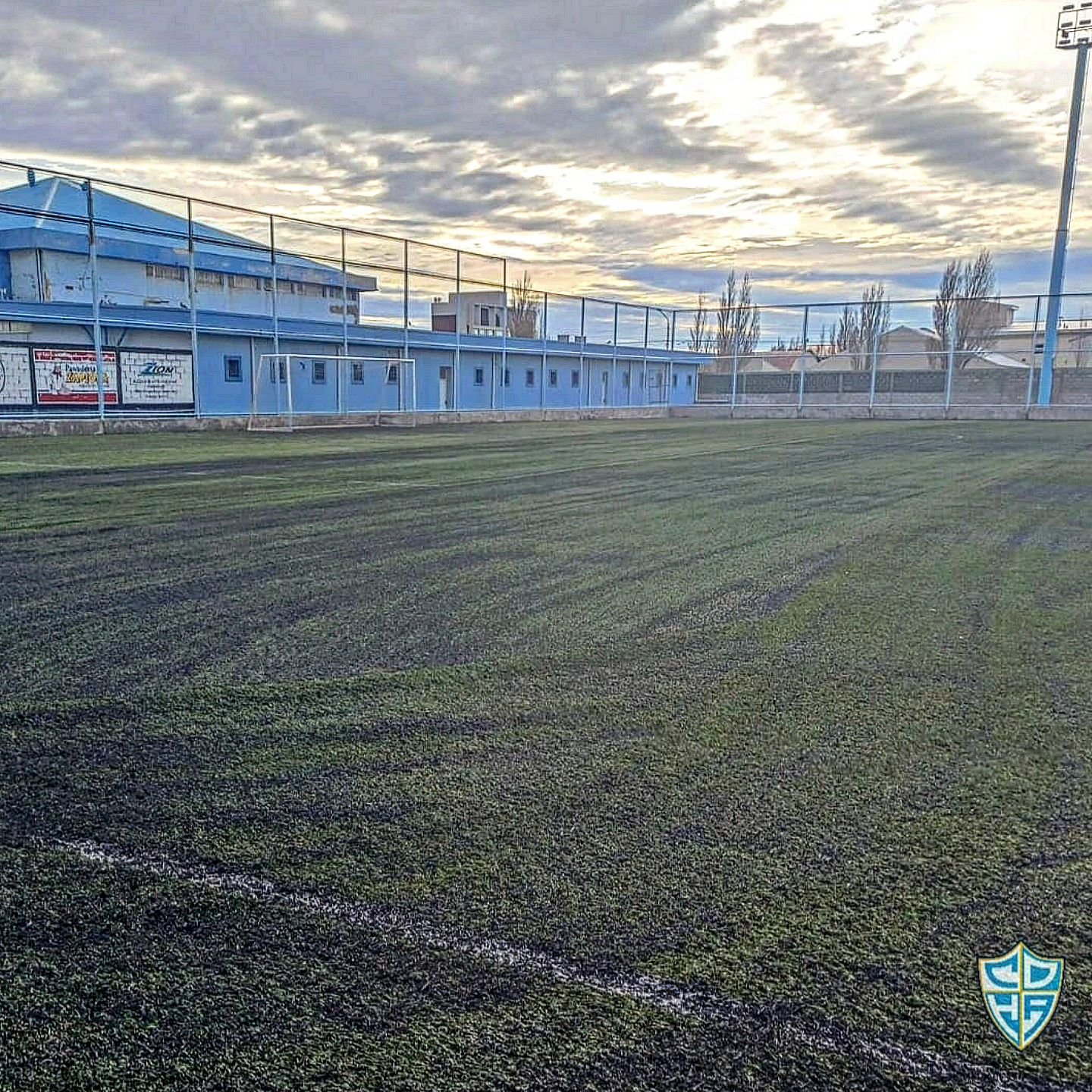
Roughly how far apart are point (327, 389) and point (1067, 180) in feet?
75.6

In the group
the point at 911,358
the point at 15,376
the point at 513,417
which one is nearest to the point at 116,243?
the point at 15,376

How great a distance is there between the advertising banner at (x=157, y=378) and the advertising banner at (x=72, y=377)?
0.89ft

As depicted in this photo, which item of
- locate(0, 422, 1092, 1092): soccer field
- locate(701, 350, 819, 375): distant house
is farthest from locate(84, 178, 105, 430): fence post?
locate(701, 350, 819, 375): distant house

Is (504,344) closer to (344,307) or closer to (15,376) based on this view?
(344,307)

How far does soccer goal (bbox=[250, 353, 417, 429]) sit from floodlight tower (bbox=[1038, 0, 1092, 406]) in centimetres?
1876

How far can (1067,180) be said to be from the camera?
27156 millimetres

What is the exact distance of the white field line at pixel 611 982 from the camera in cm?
156

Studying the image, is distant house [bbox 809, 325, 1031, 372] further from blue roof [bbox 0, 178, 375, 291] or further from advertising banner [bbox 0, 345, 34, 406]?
advertising banner [bbox 0, 345, 34, 406]

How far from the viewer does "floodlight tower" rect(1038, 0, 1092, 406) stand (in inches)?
1072

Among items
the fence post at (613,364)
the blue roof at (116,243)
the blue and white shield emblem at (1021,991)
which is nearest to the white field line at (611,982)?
the blue and white shield emblem at (1021,991)

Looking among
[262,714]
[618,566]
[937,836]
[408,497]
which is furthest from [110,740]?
[408,497]

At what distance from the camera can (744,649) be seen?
3918 millimetres

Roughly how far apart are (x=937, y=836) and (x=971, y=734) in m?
0.78

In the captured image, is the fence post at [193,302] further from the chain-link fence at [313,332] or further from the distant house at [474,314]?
the distant house at [474,314]
